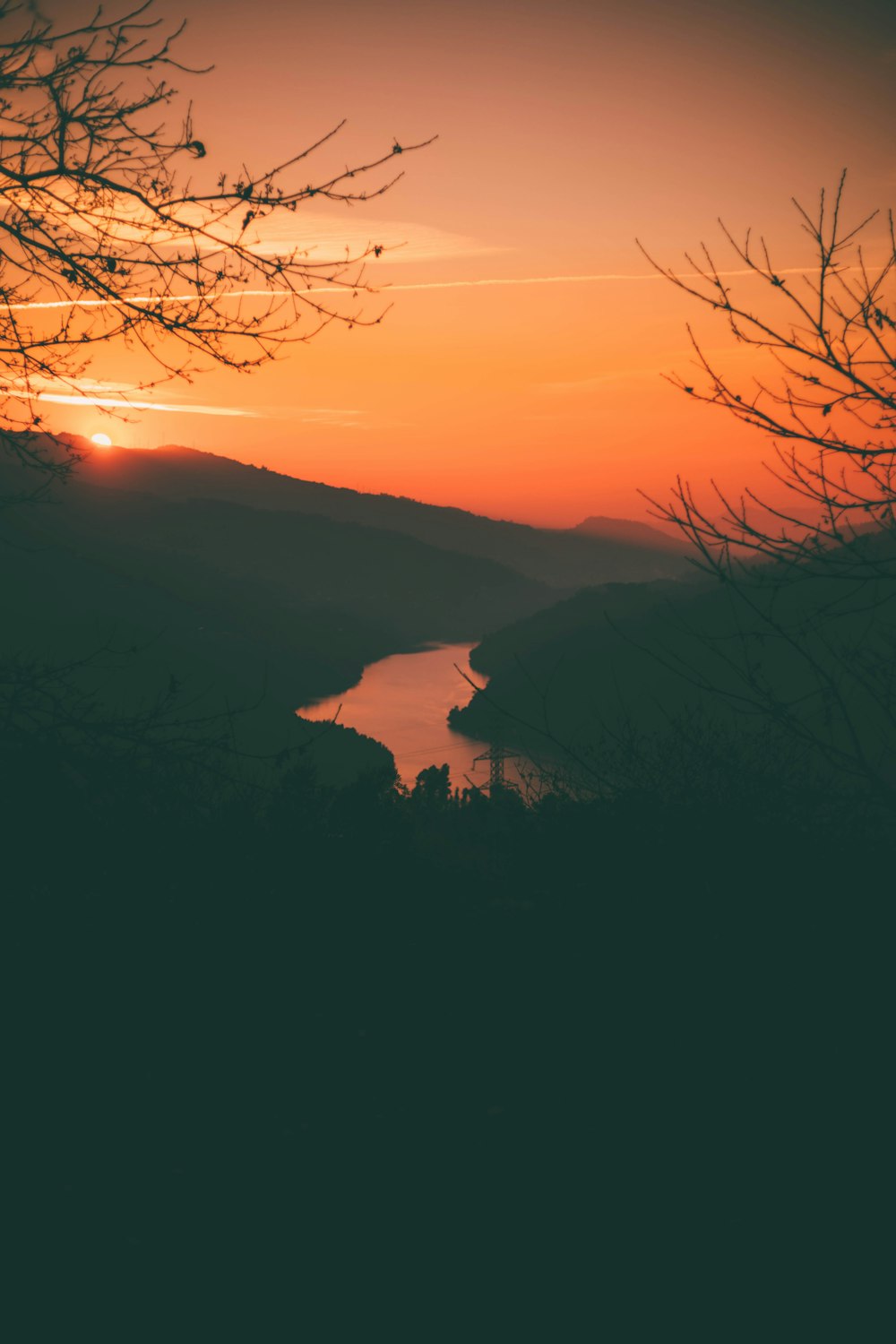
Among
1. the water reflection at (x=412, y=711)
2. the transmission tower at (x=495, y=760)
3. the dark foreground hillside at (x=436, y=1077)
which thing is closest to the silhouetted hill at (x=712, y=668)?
the transmission tower at (x=495, y=760)

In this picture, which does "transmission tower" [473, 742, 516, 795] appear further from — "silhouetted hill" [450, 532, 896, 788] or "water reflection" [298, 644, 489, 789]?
"water reflection" [298, 644, 489, 789]

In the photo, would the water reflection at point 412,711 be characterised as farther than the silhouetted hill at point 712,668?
Yes

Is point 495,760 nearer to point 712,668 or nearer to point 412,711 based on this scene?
point 712,668

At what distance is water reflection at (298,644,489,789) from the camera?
78250 mm

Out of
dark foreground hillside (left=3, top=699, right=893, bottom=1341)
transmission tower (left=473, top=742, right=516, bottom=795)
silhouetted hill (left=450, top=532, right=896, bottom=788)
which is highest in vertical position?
silhouetted hill (left=450, top=532, right=896, bottom=788)

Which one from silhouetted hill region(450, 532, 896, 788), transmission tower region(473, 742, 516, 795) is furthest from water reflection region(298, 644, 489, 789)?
transmission tower region(473, 742, 516, 795)

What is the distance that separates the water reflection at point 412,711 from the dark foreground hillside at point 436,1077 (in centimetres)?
4455

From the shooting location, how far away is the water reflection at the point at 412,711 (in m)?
78.2

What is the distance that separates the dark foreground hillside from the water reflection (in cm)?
4455

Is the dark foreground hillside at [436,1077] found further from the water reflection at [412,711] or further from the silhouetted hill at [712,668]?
the water reflection at [412,711]

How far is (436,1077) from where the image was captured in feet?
15.4

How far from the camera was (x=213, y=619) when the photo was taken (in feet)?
492

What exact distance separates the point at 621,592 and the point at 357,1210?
162 meters

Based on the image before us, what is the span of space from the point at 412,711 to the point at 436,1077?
324 feet
